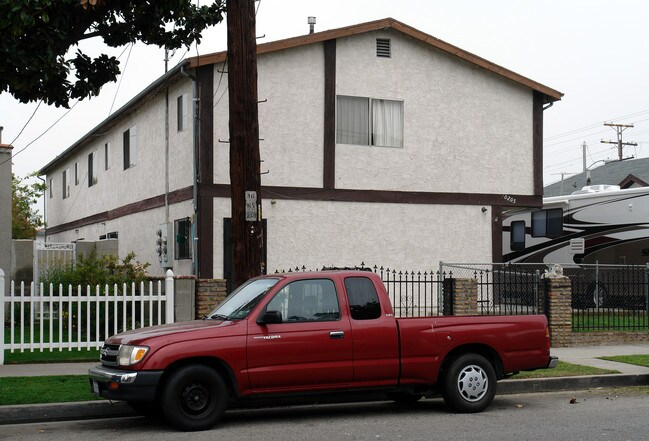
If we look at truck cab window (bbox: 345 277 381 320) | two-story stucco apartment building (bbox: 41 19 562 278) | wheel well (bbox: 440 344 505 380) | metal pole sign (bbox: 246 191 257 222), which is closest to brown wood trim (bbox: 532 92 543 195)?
two-story stucco apartment building (bbox: 41 19 562 278)

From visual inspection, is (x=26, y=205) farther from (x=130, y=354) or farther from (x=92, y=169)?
(x=130, y=354)

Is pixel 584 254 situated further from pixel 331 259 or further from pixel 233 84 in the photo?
pixel 233 84

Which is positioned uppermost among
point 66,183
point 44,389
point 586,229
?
point 66,183

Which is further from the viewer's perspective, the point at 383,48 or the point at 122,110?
the point at 122,110

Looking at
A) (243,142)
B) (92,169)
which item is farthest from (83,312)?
(92,169)

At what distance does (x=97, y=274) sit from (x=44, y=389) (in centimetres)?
721

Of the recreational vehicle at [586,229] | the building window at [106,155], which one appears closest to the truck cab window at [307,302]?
the recreational vehicle at [586,229]

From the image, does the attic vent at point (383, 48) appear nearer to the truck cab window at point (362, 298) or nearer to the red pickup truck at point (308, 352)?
the red pickup truck at point (308, 352)

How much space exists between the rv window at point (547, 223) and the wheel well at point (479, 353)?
18020 mm

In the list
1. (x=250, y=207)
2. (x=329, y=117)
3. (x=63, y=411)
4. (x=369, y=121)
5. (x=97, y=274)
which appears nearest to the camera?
(x=63, y=411)

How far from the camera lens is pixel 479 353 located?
436 inches

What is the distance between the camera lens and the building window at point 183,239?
72.7ft

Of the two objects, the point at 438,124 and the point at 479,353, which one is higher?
the point at 438,124

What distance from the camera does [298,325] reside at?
10.1m
